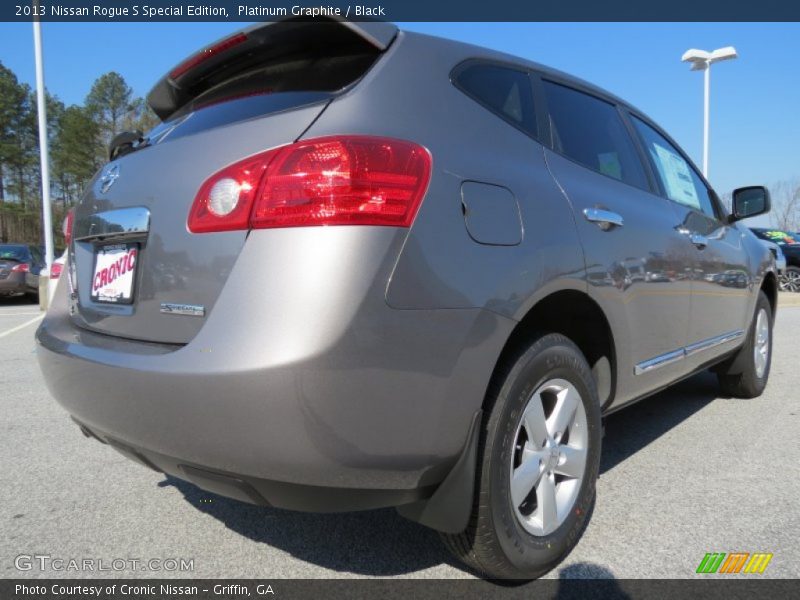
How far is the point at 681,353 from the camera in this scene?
3.00 metres

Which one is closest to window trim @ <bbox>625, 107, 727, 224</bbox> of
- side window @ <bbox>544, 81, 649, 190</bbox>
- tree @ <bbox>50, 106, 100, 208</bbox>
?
side window @ <bbox>544, 81, 649, 190</bbox>

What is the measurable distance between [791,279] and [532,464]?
16.4m

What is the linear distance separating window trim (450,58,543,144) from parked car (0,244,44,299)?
15.5 m

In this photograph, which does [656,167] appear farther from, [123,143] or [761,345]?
[123,143]

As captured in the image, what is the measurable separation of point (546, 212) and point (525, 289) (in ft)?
1.04

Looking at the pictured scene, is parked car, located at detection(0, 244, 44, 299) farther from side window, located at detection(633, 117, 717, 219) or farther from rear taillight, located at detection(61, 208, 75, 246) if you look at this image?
side window, located at detection(633, 117, 717, 219)

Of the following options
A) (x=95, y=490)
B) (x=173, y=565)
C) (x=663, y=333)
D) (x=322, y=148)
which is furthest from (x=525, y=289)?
(x=95, y=490)

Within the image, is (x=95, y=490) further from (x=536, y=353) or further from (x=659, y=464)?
(x=659, y=464)

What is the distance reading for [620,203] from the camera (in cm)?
252

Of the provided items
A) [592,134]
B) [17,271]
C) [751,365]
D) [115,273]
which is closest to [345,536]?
[115,273]

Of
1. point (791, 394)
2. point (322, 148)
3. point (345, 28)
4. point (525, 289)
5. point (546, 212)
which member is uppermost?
point (345, 28)

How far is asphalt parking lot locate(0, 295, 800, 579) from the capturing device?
213 cm

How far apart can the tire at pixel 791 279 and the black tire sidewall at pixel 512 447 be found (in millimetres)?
15883

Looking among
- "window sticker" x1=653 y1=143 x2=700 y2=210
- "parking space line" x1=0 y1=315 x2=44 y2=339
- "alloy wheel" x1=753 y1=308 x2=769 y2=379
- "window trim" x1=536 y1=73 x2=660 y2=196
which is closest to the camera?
"window trim" x1=536 y1=73 x2=660 y2=196
